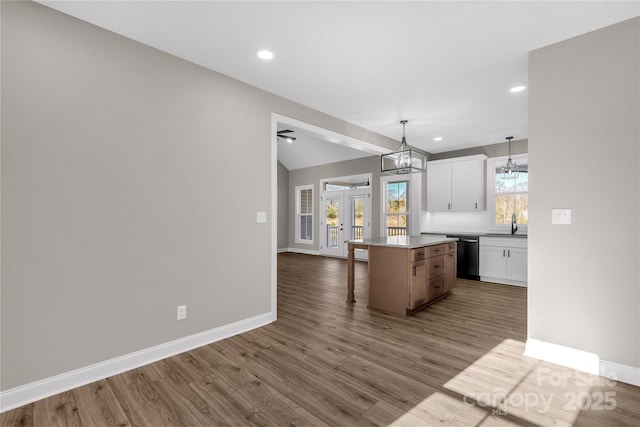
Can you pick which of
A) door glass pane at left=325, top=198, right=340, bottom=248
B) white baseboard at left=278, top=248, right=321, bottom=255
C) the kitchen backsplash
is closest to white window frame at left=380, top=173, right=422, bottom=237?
the kitchen backsplash

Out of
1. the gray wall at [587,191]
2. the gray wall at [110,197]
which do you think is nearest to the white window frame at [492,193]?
the gray wall at [587,191]

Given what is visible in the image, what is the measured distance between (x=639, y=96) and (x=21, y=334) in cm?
447

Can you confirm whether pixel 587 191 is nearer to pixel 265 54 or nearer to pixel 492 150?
pixel 265 54

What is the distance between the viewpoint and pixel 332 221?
29.0 ft

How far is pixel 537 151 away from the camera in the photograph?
8.36 ft

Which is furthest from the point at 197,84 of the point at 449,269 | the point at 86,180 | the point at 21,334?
the point at 449,269

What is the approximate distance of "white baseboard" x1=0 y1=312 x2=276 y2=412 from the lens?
1890mm

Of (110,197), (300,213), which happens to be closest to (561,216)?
(110,197)

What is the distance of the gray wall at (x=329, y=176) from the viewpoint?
25.2ft

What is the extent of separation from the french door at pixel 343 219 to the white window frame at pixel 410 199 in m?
0.48

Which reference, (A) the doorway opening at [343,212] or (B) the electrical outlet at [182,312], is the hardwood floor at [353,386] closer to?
(B) the electrical outlet at [182,312]

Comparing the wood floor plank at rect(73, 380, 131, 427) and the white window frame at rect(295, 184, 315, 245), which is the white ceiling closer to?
the wood floor plank at rect(73, 380, 131, 427)

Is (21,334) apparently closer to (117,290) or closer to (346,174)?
(117,290)

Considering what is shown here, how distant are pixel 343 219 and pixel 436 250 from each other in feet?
15.3
